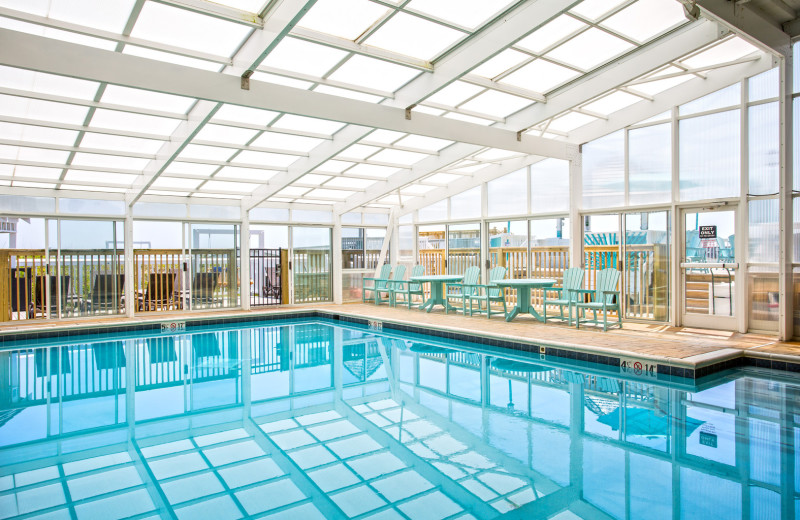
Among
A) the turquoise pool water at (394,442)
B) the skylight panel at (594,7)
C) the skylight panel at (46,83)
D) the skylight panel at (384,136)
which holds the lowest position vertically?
the turquoise pool water at (394,442)

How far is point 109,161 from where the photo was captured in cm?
832

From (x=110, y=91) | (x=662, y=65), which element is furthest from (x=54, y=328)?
(x=662, y=65)

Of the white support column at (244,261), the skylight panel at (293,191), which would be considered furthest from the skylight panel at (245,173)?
the white support column at (244,261)

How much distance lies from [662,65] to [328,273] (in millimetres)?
9131

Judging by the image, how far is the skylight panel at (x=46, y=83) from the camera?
530cm

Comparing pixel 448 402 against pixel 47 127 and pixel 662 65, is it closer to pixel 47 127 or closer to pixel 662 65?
pixel 662 65

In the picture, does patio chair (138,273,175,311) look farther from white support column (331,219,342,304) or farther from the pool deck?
white support column (331,219,342,304)

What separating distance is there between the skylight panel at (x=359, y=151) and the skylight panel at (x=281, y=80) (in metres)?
2.31

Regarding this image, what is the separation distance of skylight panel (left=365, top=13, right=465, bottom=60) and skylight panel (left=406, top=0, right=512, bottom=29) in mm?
133

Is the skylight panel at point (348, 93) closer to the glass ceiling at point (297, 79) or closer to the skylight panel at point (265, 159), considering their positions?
the glass ceiling at point (297, 79)

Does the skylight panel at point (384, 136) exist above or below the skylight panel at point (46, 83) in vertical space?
above

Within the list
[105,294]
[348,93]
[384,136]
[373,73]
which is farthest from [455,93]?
[105,294]

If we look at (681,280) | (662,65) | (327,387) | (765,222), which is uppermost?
(662,65)

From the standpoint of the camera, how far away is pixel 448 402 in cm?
488
